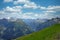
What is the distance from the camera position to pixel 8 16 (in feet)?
36.7

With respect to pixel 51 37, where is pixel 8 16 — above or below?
above

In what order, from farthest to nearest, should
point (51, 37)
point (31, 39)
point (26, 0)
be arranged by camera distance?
point (31, 39)
point (51, 37)
point (26, 0)

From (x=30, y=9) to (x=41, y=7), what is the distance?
72cm

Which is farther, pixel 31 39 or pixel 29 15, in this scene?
pixel 31 39

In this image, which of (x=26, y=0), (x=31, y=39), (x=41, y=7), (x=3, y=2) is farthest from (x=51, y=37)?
(x=3, y=2)

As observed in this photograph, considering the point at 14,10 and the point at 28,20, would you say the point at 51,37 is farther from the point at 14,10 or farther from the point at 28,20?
the point at 14,10

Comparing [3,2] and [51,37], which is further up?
[3,2]

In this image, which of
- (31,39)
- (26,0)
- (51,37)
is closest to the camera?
(26,0)

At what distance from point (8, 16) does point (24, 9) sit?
1.16 metres

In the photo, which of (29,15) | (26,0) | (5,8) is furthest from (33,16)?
(5,8)

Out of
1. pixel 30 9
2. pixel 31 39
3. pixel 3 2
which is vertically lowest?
pixel 31 39

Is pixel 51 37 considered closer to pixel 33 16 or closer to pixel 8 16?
pixel 33 16

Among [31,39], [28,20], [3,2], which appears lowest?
[31,39]

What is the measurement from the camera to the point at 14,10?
11.0 meters
